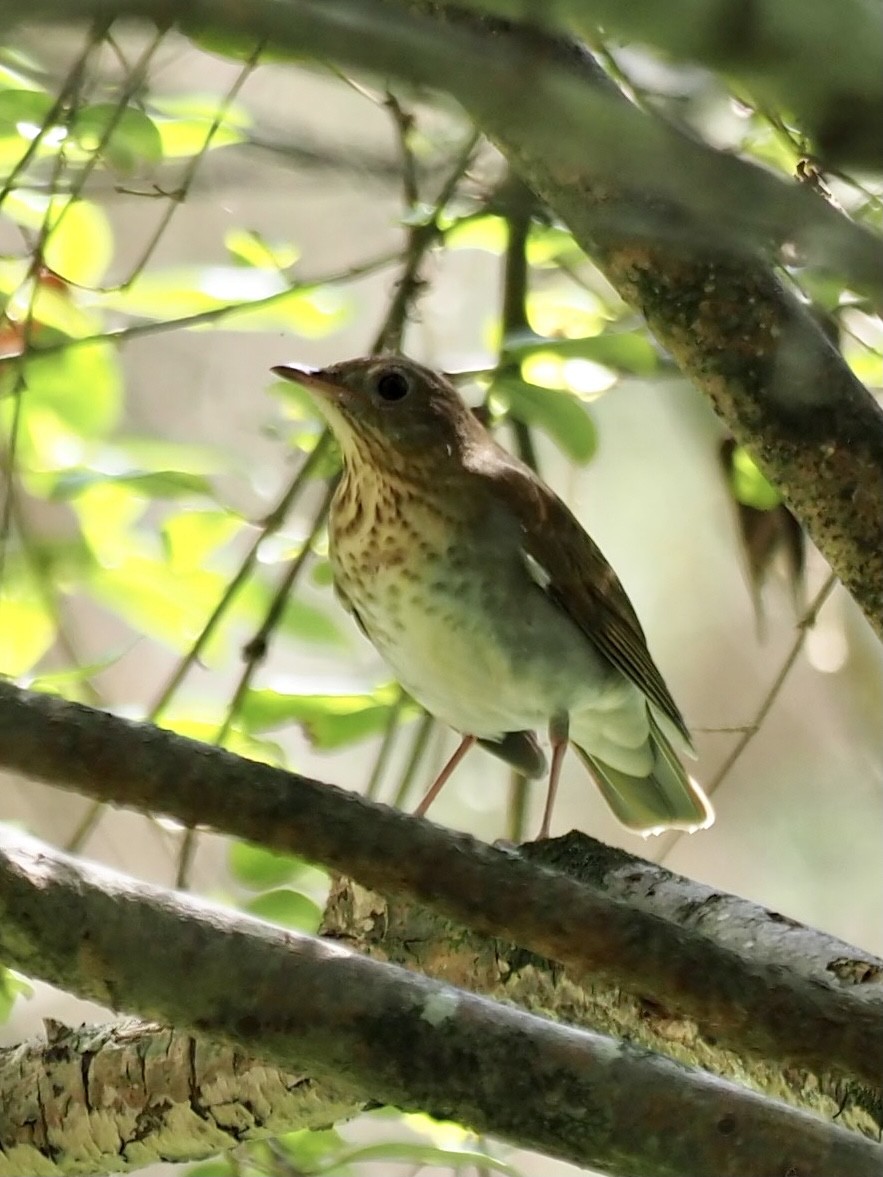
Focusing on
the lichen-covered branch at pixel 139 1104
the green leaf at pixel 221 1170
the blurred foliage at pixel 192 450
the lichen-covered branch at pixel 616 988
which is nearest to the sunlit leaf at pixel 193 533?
the blurred foliage at pixel 192 450

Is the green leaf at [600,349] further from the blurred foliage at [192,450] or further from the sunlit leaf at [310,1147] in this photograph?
the sunlit leaf at [310,1147]

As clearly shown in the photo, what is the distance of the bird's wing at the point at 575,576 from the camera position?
→ 188 cm

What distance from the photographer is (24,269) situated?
1.76 meters

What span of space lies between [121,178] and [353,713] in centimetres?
71

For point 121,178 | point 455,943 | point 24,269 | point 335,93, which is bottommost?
point 455,943

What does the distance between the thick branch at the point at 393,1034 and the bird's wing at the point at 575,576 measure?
1.06 metres

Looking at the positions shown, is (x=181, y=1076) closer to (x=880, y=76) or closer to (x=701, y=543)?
(x=880, y=76)

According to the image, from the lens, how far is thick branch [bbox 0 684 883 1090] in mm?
846

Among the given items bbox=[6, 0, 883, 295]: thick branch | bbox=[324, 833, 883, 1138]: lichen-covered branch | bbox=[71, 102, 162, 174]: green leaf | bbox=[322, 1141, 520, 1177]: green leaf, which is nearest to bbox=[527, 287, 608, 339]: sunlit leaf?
bbox=[71, 102, 162, 174]: green leaf

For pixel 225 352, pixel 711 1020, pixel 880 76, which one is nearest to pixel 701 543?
pixel 225 352

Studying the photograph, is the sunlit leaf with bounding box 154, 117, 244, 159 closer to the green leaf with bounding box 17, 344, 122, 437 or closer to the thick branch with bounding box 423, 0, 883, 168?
the green leaf with bounding box 17, 344, 122, 437

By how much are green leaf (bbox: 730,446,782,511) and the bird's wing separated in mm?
260

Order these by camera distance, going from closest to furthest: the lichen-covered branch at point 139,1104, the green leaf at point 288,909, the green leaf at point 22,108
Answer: the lichen-covered branch at point 139,1104, the green leaf at point 22,108, the green leaf at point 288,909

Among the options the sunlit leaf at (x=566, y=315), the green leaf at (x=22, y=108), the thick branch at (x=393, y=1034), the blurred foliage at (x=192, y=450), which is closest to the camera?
the thick branch at (x=393, y=1034)
